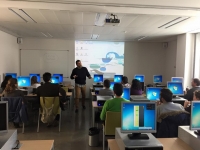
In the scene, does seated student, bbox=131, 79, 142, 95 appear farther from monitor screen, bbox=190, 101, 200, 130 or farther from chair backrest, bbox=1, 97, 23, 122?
monitor screen, bbox=190, 101, 200, 130

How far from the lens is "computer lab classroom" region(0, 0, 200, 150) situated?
210 cm

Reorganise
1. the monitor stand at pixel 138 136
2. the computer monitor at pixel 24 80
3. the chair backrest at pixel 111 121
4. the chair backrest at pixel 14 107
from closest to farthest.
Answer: the monitor stand at pixel 138 136 < the chair backrest at pixel 111 121 < the chair backrest at pixel 14 107 < the computer monitor at pixel 24 80

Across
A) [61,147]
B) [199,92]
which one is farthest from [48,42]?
[199,92]

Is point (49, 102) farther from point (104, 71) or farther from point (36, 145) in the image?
point (104, 71)

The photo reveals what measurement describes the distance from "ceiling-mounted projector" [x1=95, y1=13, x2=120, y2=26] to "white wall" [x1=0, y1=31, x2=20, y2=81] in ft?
11.4

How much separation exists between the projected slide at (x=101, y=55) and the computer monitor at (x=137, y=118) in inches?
262

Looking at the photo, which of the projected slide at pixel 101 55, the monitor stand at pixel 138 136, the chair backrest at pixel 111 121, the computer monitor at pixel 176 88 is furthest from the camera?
the projected slide at pixel 101 55

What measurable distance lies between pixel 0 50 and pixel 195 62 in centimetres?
658

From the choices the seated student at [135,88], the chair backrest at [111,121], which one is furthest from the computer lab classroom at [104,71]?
the seated student at [135,88]

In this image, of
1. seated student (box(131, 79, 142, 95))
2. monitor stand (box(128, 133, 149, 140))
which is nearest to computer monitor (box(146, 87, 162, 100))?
seated student (box(131, 79, 142, 95))

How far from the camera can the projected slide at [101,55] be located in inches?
337

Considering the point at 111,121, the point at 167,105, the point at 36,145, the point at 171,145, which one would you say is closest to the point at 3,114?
the point at 36,145

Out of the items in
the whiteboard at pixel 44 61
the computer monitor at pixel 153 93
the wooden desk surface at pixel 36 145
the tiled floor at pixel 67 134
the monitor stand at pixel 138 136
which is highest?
the whiteboard at pixel 44 61

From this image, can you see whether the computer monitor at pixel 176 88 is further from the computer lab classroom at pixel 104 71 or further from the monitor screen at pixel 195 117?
the monitor screen at pixel 195 117
